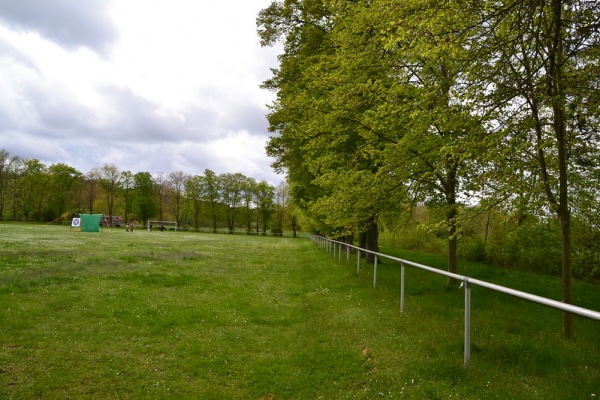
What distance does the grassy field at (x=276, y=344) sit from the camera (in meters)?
5.22

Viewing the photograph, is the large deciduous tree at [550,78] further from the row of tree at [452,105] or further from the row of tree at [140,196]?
the row of tree at [140,196]

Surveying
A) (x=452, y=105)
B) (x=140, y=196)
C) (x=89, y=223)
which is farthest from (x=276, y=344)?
(x=140, y=196)

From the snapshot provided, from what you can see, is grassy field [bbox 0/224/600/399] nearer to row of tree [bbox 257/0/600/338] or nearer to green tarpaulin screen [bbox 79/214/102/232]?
row of tree [bbox 257/0/600/338]

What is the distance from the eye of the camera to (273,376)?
19.4 ft

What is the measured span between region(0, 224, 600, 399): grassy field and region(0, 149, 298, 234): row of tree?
6909 centimetres

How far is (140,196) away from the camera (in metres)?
87.9

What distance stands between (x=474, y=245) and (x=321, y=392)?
23.5 metres

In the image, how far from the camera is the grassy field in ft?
17.1

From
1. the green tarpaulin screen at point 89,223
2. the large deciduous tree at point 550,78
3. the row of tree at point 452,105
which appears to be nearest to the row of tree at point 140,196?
the green tarpaulin screen at point 89,223

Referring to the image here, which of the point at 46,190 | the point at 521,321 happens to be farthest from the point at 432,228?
the point at 46,190

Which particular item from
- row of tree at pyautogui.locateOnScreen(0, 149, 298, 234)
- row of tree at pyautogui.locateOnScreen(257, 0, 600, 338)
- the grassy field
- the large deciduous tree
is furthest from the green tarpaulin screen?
the large deciduous tree

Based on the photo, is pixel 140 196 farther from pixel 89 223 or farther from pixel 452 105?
pixel 452 105

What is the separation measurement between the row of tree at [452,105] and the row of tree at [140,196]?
216ft

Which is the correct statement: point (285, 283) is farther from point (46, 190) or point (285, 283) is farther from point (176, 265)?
point (46, 190)
